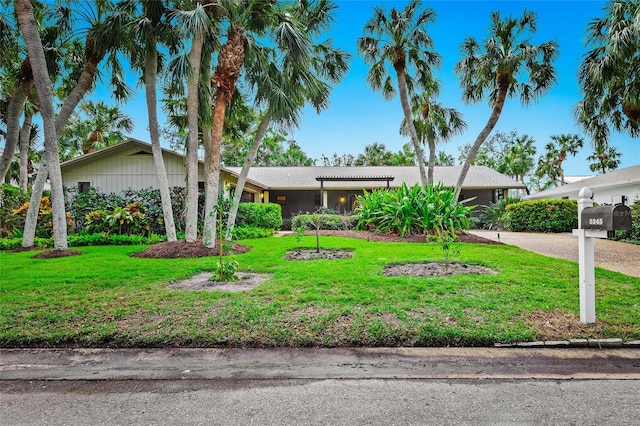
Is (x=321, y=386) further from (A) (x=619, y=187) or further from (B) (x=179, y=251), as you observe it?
(A) (x=619, y=187)

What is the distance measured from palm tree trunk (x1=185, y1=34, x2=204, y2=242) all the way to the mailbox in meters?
8.67

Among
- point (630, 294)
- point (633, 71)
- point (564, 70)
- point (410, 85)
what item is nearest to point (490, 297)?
point (630, 294)

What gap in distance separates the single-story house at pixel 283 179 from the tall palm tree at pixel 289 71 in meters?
5.31

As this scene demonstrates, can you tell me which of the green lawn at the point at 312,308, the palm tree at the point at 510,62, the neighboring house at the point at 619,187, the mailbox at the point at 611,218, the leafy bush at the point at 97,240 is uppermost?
the palm tree at the point at 510,62

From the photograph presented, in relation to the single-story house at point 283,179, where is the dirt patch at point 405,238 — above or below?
below

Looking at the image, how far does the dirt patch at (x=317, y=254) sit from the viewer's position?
327 inches

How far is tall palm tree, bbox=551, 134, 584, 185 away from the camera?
1231 inches

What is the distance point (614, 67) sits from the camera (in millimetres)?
11469

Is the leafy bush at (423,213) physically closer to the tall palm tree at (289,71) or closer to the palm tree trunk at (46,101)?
the tall palm tree at (289,71)

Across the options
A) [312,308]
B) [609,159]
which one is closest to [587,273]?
[312,308]

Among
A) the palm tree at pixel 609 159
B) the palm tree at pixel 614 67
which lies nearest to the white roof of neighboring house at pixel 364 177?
the palm tree at pixel 614 67

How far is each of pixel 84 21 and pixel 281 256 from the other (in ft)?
29.6

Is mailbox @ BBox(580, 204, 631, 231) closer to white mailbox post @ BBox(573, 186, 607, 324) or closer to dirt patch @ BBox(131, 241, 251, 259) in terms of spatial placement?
white mailbox post @ BBox(573, 186, 607, 324)

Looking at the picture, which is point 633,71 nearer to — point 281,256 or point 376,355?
point 281,256
